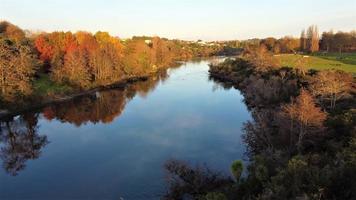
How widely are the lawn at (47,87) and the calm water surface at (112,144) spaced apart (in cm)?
299

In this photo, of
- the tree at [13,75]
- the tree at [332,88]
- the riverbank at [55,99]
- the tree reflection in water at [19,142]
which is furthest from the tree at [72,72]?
the tree at [332,88]

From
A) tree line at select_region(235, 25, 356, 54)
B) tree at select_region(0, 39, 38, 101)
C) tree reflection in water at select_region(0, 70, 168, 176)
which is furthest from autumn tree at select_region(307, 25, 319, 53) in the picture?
tree at select_region(0, 39, 38, 101)

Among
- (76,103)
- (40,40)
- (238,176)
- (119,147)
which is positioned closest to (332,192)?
(238,176)

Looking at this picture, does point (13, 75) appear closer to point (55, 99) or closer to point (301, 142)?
point (55, 99)

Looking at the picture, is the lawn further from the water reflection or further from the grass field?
the grass field

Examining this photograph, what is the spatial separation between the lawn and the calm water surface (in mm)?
2987

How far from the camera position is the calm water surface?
18.1 metres

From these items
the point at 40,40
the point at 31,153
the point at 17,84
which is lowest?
the point at 31,153

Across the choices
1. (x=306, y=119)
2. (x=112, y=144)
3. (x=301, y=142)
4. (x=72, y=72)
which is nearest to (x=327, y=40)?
(x=72, y=72)

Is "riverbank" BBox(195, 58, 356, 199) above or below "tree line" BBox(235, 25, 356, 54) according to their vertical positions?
below

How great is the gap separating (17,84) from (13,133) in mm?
8529

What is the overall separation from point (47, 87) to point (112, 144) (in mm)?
21632

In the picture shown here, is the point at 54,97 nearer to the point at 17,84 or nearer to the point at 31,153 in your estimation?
the point at 17,84

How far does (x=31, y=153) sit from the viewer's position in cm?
2370
